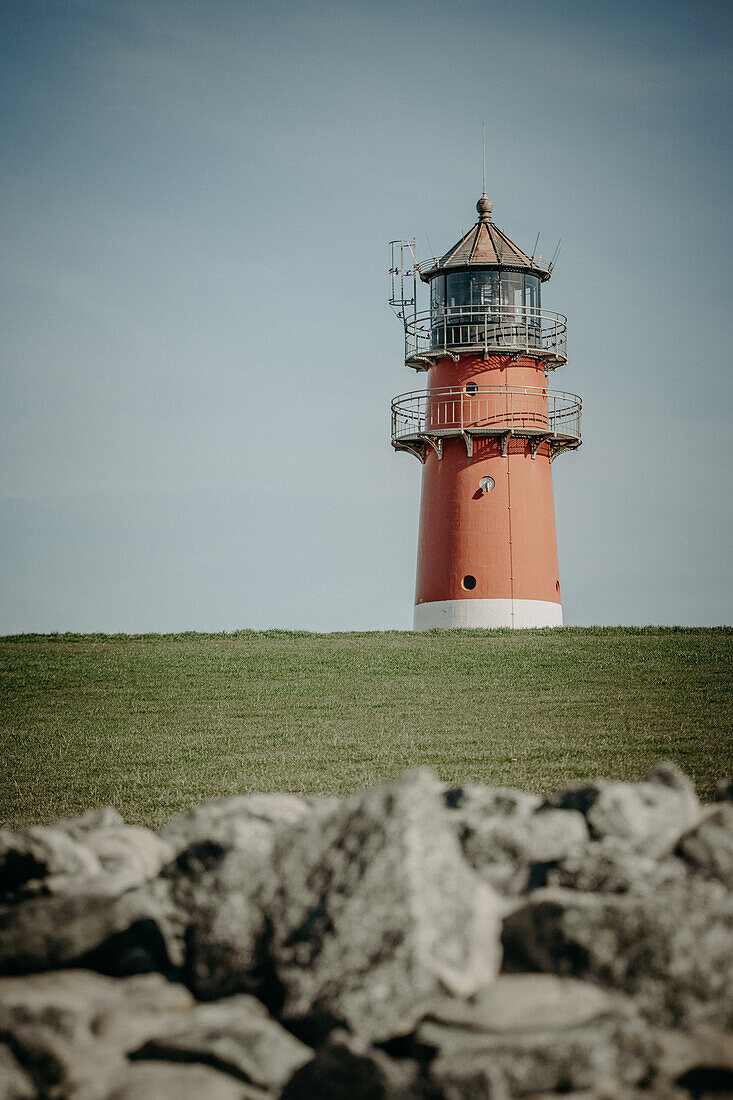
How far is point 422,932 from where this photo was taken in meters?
5.32

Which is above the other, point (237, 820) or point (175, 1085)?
point (237, 820)

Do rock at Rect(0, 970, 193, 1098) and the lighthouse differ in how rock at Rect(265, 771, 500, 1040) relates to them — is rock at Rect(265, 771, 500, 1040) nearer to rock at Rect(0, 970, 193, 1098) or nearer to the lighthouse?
rock at Rect(0, 970, 193, 1098)

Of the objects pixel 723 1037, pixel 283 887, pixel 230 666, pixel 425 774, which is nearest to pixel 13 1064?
pixel 283 887

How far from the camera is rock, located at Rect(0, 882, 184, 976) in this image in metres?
5.78

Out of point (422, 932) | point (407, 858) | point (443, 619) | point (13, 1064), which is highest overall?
point (443, 619)

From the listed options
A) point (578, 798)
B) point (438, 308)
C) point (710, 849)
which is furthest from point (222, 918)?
point (438, 308)

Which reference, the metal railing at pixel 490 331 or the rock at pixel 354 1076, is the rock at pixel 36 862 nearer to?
the rock at pixel 354 1076

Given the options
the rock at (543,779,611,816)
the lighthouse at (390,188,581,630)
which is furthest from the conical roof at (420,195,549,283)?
the rock at (543,779,611,816)

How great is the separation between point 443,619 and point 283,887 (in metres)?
27.0

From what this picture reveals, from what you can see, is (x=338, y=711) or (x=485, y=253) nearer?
(x=338, y=711)

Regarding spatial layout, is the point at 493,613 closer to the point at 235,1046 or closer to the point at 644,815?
the point at 644,815

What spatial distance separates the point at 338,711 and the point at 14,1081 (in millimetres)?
14844

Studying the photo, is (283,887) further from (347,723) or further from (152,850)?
(347,723)

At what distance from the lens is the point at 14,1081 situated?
504 centimetres
